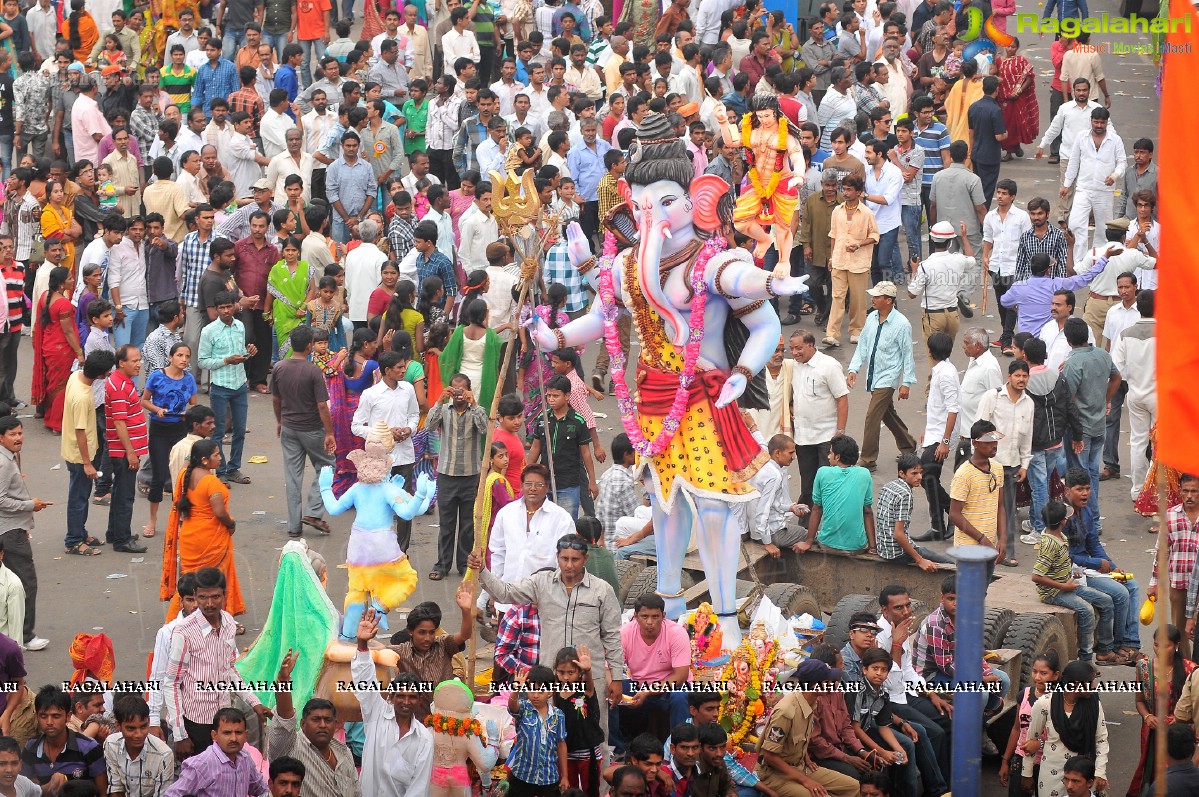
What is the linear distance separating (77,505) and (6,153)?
809 centimetres

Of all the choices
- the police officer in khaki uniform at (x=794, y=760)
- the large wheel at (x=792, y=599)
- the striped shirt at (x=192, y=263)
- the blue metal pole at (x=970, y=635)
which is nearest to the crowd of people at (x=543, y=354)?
the police officer in khaki uniform at (x=794, y=760)

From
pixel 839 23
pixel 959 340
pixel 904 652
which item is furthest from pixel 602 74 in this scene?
pixel 904 652

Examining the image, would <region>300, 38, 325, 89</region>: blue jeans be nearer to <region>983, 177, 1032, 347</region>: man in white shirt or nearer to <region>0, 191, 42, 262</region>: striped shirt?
<region>0, 191, 42, 262</region>: striped shirt

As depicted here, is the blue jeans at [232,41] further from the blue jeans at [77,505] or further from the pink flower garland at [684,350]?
the pink flower garland at [684,350]

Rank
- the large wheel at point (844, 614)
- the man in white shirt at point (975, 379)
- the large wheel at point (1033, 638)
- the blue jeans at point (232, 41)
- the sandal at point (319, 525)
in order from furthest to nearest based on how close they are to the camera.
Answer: the blue jeans at point (232, 41) < the sandal at point (319, 525) < the man in white shirt at point (975, 379) < the large wheel at point (844, 614) < the large wheel at point (1033, 638)

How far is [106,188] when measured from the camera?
17.9 meters

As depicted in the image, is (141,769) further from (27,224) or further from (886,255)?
(886,255)

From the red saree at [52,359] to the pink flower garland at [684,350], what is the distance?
5626 millimetres

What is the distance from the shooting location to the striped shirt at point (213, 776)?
8.95 metres

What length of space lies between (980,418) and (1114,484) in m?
1.91

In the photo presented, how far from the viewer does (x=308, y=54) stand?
22609 millimetres

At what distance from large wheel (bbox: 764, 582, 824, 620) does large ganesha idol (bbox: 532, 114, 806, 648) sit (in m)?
0.91

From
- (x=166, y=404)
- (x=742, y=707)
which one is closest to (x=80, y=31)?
(x=166, y=404)

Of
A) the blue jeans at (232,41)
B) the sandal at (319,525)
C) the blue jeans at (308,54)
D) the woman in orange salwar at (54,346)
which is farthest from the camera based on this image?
the blue jeans at (308,54)
